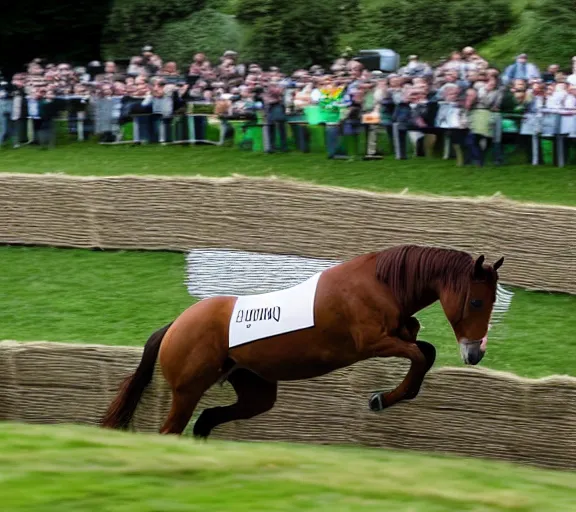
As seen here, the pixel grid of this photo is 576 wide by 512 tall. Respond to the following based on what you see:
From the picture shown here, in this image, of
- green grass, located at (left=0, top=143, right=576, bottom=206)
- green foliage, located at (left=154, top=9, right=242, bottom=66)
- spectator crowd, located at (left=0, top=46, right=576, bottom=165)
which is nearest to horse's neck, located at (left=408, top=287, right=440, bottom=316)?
green grass, located at (left=0, top=143, right=576, bottom=206)

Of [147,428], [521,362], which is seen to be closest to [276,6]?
[521,362]

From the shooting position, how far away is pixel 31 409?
1008 cm

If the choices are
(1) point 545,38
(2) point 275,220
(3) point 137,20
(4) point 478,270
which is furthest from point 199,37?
(4) point 478,270

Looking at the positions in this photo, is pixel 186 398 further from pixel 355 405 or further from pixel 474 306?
pixel 474 306

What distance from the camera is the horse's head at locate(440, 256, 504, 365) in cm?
864

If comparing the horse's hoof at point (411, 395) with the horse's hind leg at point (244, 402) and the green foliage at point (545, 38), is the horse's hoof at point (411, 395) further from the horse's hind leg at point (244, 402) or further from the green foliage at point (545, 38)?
the green foliage at point (545, 38)

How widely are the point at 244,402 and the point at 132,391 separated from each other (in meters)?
0.90

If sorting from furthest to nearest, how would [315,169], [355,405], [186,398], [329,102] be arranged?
[329,102]
[315,169]
[355,405]
[186,398]

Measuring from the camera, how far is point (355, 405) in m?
9.41

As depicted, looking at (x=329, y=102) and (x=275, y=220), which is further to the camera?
(x=329, y=102)

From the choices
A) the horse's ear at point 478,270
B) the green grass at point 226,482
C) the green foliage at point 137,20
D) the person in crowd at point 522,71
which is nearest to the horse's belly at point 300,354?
the horse's ear at point 478,270

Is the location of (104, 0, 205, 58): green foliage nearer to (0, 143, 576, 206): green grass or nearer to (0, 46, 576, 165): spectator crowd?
(0, 46, 576, 165): spectator crowd

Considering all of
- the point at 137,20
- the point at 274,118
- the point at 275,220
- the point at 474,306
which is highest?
the point at 137,20

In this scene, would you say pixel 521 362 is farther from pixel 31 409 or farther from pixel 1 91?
pixel 1 91
